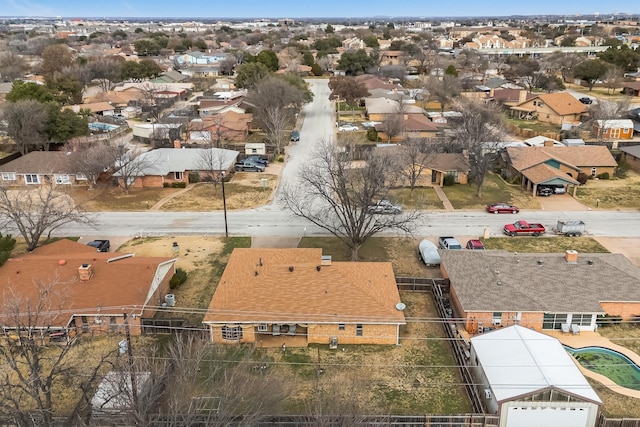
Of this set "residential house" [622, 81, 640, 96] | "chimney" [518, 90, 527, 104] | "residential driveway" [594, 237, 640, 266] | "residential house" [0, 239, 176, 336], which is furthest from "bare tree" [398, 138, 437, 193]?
"residential house" [622, 81, 640, 96]

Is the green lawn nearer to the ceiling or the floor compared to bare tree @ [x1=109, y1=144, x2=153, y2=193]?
nearer to the floor

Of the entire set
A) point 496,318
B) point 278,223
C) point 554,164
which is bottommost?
point 496,318

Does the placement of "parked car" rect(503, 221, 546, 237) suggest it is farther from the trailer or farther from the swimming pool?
the swimming pool

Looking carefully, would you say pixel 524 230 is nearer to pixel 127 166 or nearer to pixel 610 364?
pixel 610 364

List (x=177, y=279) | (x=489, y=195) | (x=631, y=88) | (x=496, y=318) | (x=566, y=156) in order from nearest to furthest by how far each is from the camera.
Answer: (x=496, y=318) → (x=177, y=279) → (x=489, y=195) → (x=566, y=156) → (x=631, y=88)

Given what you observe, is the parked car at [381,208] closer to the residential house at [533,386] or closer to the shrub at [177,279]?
the shrub at [177,279]

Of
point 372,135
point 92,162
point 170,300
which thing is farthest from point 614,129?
point 92,162
